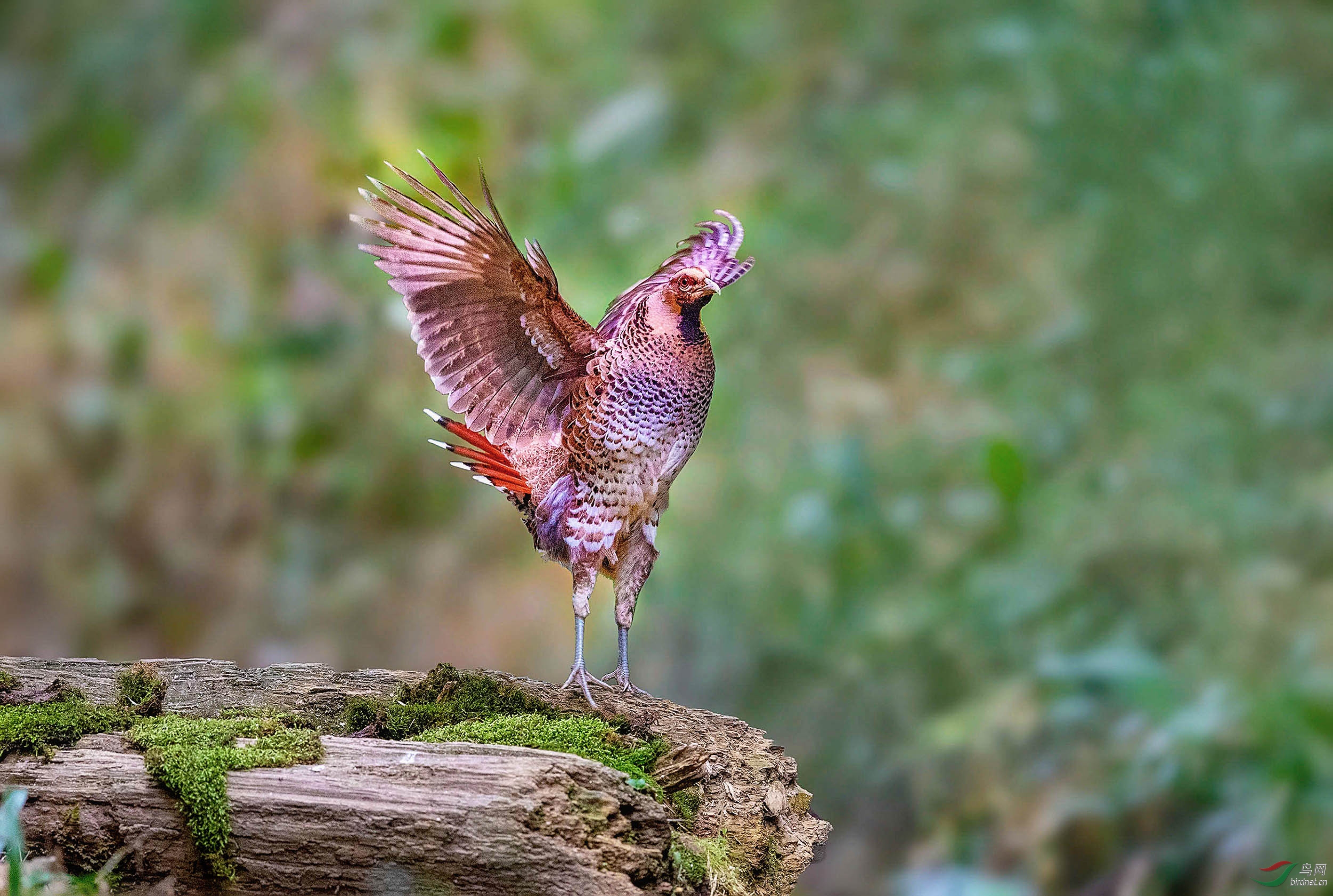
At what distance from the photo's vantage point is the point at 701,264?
248 centimetres

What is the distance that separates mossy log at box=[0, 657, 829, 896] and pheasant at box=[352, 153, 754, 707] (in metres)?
0.40

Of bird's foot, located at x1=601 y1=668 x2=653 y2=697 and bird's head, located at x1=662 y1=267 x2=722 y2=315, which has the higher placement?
bird's head, located at x1=662 y1=267 x2=722 y2=315

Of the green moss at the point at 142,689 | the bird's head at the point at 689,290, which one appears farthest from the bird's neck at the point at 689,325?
the green moss at the point at 142,689

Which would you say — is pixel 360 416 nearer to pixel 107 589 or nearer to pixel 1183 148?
pixel 107 589

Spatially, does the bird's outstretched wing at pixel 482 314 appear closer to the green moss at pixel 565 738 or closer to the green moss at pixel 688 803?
the green moss at pixel 565 738

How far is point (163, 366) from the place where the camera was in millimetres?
3631

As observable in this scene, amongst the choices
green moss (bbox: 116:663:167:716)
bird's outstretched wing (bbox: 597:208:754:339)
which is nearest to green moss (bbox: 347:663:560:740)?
green moss (bbox: 116:663:167:716)

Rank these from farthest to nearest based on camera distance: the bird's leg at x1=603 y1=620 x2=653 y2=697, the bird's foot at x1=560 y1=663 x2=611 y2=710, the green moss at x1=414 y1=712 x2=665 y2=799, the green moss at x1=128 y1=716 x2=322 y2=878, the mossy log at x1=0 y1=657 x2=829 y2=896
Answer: the bird's leg at x1=603 y1=620 x2=653 y2=697 < the bird's foot at x1=560 y1=663 x2=611 y2=710 < the green moss at x1=414 y1=712 x2=665 y2=799 < the green moss at x1=128 y1=716 x2=322 y2=878 < the mossy log at x1=0 y1=657 x2=829 y2=896

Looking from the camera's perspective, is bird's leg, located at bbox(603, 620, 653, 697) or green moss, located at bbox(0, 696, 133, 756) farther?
bird's leg, located at bbox(603, 620, 653, 697)

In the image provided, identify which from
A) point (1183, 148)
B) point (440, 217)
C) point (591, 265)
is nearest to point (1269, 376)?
point (1183, 148)

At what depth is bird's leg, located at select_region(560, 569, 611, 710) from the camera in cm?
235

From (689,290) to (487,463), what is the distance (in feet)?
1.64

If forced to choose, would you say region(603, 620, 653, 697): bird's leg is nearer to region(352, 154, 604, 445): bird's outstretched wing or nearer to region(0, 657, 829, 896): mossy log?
region(0, 657, 829, 896): mossy log

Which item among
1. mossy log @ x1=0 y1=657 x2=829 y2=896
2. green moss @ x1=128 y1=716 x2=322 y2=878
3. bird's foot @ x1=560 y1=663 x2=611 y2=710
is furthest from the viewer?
bird's foot @ x1=560 y1=663 x2=611 y2=710
